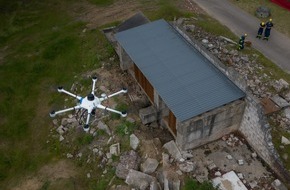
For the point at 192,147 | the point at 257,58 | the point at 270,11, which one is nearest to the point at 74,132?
the point at 192,147

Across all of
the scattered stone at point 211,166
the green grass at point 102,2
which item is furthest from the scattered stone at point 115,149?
the green grass at point 102,2

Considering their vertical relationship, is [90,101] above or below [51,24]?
above

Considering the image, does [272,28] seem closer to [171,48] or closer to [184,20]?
[184,20]

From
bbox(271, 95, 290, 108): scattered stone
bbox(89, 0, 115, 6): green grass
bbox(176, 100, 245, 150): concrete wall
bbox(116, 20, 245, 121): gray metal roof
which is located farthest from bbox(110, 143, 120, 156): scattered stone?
bbox(89, 0, 115, 6): green grass

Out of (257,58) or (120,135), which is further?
(257,58)

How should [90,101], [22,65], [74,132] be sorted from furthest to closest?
[22,65] < [74,132] < [90,101]

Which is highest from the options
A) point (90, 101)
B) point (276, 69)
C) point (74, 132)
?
point (90, 101)

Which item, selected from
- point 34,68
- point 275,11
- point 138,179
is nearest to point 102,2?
point 34,68

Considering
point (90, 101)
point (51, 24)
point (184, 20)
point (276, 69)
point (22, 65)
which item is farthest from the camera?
point (51, 24)
